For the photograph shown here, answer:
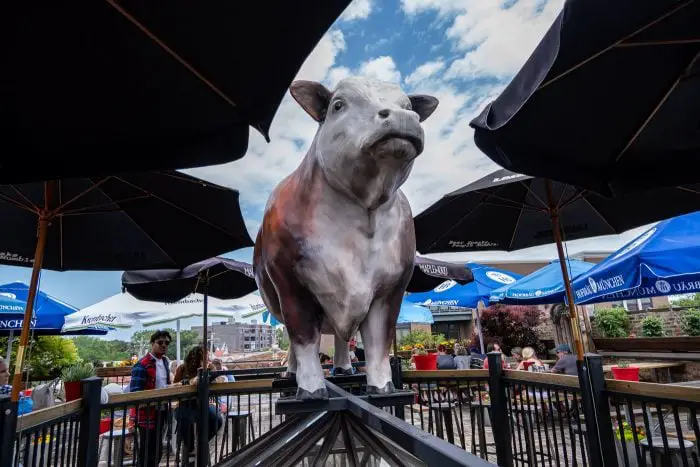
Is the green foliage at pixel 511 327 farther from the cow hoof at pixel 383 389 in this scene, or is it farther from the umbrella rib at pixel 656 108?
the cow hoof at pixel 383 389

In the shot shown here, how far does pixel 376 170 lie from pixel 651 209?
134 inches

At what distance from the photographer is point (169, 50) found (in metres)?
1.67

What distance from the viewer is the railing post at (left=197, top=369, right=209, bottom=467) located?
11.0ft

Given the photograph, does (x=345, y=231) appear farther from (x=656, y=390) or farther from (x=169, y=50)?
(x=656, y=390)

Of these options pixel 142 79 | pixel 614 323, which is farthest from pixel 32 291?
pixel 614 323

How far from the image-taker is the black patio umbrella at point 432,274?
4594 millimetres

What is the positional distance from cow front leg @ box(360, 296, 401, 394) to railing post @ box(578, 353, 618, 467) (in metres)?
1.27

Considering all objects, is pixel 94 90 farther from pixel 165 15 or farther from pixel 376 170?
pixel 376 170

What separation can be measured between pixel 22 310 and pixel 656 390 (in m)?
8.04

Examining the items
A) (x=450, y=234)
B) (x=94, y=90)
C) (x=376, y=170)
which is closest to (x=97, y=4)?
(x=94, y=90)

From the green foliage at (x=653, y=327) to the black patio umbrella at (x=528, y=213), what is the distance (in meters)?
11.6

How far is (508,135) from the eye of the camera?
88.1 inches

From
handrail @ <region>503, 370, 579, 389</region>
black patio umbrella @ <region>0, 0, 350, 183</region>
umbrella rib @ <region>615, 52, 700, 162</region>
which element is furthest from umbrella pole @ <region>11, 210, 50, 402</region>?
umbrella rib @ <region>615, 52, 700, 162</region>

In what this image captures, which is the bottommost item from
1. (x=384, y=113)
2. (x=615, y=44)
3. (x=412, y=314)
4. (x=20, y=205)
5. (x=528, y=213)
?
(x=412, y=314)
